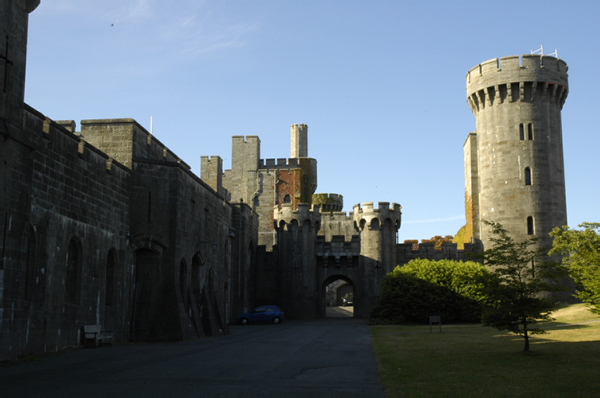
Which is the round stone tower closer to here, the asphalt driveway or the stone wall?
the asphalt driveway

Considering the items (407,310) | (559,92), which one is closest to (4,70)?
(407,310)

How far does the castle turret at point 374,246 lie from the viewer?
46.8 meters

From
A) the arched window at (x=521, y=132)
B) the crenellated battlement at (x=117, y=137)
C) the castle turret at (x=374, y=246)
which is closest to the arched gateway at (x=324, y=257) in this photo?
the castle turret at (x=374, y=246)

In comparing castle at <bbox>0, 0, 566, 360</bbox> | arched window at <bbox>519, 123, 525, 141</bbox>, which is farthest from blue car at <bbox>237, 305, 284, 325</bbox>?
arched window at <bbox>519, 123, 525, 141</bbox>

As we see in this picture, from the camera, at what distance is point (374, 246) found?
47062 mm

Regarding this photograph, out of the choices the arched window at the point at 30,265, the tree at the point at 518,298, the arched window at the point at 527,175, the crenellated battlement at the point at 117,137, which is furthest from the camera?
the arched window at the point at 527,175

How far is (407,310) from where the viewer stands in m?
38.0

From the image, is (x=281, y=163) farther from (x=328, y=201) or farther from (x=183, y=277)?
(x=183, y=277)

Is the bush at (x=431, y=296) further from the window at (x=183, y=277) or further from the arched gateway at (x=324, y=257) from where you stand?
Result: the window at (x=183, y=277)

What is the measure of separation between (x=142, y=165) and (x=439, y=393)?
59.3 ft

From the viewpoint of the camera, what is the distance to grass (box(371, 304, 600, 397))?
10.7m

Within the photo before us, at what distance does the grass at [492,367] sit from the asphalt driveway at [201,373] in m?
0.72

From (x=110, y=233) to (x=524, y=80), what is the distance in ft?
105

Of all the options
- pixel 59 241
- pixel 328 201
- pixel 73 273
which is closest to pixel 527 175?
pixel 328 201
